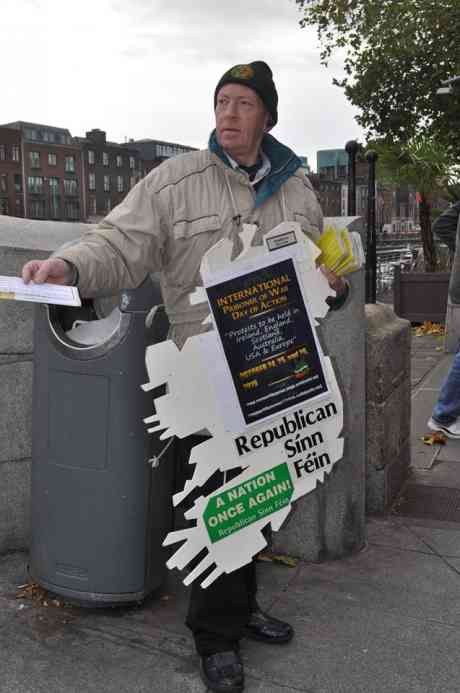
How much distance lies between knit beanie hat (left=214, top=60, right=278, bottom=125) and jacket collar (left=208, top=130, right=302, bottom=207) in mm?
118

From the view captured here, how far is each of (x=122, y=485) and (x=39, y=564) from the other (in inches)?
20.4

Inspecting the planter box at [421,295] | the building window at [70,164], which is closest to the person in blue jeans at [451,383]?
the planter box at [421,295]

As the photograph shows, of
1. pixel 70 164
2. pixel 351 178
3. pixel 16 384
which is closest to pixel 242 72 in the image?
pixel 16 384

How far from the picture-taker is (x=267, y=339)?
2.61 m

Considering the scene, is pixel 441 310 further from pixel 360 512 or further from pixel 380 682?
pixel 380 682

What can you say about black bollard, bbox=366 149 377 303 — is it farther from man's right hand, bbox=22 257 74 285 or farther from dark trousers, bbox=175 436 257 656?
man's right hand, bbox=22 257 74 285

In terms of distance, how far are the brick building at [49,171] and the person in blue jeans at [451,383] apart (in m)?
95.8

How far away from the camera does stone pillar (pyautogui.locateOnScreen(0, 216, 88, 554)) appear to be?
11.2 feet

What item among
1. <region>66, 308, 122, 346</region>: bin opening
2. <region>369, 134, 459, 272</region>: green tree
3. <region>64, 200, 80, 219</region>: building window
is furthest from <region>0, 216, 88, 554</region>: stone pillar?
<region>64, 200, 80, 219</region>: building window

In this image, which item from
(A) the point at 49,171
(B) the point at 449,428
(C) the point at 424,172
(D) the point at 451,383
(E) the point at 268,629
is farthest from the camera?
(A) the point at 49,171

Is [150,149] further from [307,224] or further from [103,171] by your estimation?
[307,224]

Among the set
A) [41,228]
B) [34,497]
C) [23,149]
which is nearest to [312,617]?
[34,497]

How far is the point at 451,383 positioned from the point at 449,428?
1.16 ft

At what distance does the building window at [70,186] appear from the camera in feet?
344
